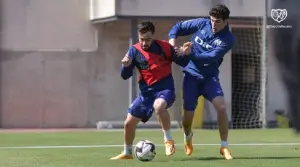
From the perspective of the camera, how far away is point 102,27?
63.2 feet

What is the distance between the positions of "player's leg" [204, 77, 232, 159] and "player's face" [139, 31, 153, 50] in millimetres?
921

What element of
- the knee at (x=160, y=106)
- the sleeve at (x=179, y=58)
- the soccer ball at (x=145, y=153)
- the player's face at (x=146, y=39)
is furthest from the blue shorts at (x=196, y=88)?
the soccer ball at (x=145, y=153)

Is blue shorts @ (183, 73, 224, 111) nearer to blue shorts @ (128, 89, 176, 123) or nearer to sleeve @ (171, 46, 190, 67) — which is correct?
sleeve @ (171, 46, 190, 67)

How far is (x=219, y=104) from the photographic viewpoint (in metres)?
9.16

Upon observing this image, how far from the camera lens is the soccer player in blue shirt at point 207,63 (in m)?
9.17

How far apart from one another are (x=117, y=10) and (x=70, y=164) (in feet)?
32.7

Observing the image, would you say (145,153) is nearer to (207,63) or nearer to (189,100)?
(189,100)

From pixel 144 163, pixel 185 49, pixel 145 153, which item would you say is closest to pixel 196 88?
pixel 185 49

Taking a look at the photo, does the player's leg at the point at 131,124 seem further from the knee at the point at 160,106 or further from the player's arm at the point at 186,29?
the player's arm at the point at 186,29

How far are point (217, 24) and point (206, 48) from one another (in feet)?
1.17

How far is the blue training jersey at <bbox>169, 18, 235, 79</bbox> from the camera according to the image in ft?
30.2

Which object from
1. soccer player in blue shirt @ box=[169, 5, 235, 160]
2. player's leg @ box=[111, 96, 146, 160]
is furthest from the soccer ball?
soccer player in blue shirt @ box=[169, 5, 235, 160]

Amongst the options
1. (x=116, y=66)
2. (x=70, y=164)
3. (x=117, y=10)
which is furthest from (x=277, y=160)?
(x=116, y=66)

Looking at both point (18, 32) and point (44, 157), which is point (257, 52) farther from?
point (44, 157)
